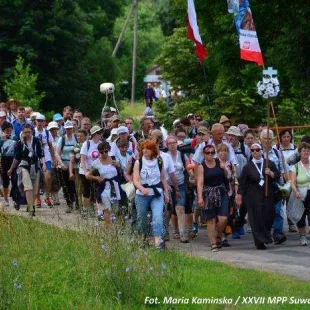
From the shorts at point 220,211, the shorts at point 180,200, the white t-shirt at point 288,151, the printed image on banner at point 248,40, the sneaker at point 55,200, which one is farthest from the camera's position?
the sneaker at point 55,200

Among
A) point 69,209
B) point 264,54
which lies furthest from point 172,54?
point 69,209

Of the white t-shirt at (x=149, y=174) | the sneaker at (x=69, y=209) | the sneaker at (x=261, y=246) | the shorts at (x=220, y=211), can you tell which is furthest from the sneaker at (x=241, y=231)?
the sneaker at (x=69, y=209)

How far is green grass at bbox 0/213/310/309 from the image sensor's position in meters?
13.0

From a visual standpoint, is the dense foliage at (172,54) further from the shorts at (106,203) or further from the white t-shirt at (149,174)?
the white t-shirt at (149,174)

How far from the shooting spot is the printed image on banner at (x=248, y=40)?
1997 centimetres

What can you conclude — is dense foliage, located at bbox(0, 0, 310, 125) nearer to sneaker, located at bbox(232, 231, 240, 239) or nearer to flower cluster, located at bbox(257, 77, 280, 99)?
sneaker, located at bbox(232, 231, 240, 239)

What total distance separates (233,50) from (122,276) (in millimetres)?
15135

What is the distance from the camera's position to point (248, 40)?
2017 centimetres

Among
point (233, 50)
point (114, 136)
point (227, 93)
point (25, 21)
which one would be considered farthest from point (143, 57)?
point (114, 136)

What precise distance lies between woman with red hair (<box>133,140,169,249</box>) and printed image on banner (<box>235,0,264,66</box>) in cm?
342

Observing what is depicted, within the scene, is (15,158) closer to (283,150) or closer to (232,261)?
(283,150)

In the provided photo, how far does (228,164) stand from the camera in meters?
18.4

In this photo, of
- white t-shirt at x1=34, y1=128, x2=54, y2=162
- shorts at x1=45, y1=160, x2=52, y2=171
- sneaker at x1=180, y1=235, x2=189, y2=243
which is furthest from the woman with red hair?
white t-shirt at x1=34, y1=128, x2=54, y2=162

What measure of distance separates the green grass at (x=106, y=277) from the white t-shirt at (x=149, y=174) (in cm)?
192
